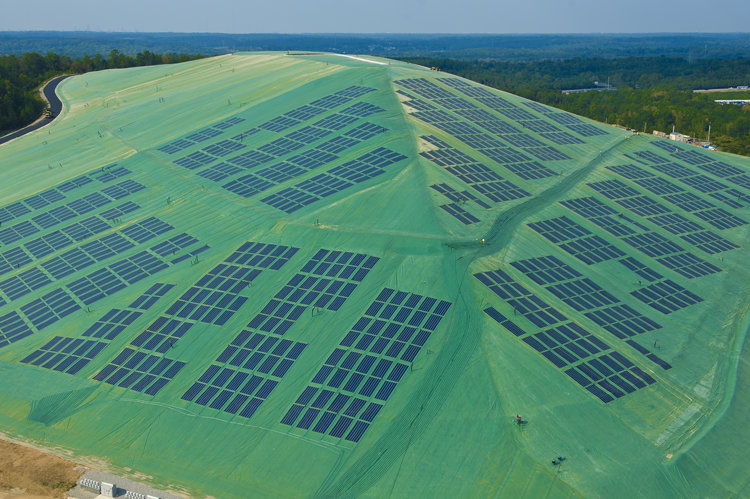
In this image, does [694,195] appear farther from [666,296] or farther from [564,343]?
[564,343]

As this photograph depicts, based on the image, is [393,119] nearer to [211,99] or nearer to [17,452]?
[211,99]

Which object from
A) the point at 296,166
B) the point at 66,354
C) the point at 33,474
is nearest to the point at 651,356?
the point at 296,166

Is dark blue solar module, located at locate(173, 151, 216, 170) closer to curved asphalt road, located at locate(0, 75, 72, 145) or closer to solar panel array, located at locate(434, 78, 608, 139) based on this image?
solar panel array, located at locate(434, 78, 608, 139)

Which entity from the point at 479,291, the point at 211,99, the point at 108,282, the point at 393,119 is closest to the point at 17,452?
the point at 108,282

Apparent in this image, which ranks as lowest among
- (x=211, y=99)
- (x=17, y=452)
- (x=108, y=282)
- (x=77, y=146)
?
(x=17, y=452)

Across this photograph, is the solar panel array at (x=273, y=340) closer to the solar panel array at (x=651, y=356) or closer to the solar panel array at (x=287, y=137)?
the solar panel array at (x=651, y=356)

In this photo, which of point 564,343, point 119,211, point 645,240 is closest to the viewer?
point 564,343

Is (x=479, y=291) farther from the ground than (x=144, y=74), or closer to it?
closer to it
